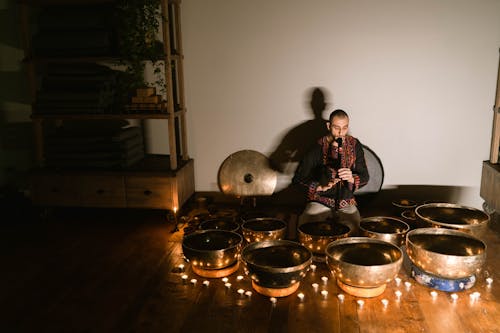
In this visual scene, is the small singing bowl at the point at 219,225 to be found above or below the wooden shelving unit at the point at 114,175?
below

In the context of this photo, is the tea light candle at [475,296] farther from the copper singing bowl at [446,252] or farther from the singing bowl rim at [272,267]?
the singing bowl rim at [272,267]

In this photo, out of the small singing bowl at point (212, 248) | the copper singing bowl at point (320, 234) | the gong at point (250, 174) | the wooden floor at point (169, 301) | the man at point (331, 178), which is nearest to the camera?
the wooden floor at point (169, 301)

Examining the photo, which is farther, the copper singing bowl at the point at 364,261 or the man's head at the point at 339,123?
the man's head at the point at 339,123

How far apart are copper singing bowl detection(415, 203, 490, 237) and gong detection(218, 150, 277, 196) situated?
1305mm

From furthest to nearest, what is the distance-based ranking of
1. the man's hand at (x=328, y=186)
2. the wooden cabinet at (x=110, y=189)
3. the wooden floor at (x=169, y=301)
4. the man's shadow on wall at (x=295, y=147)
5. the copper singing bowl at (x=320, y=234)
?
the man's shadow on wall at (x=295, y=147) < the wooden cabinet at (x=110, y=189) < the man's hand at (x=328, y=186) < the copper singing bowl at (x=320, y=234) < the wooden floor at (x=169, y=301)

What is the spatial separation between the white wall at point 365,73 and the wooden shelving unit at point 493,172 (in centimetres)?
Answer: 10

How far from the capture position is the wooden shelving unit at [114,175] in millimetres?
3438

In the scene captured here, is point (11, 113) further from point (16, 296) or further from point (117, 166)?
point (16, 296)

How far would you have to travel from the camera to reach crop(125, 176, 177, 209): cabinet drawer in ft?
11.4

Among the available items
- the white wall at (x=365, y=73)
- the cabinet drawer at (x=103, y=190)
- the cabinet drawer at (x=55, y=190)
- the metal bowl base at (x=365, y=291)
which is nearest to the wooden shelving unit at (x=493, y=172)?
the white wall at (x=365, y=73)

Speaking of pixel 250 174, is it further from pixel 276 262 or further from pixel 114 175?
pixel 276 262

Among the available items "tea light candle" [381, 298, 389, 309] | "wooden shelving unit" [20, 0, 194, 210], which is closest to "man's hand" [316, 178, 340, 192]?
"tea light candle" [381, 298, 389, 309]

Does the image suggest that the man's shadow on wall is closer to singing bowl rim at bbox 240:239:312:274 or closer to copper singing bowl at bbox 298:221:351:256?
copper singing bowl at bbox 298:221:351:256

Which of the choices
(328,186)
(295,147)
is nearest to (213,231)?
(328,186)
